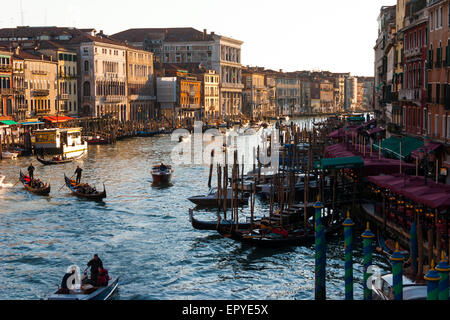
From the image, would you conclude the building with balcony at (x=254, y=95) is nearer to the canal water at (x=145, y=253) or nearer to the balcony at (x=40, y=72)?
the balcony at (x=40, y=72)

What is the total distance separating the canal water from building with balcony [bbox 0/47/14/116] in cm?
1711

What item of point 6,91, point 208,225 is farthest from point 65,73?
point 208,225

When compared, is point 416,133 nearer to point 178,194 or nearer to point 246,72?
point 178,194

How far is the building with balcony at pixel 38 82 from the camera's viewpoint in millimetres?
42688

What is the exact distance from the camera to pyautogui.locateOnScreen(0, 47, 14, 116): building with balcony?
128ft

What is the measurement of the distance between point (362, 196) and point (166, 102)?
162 ft

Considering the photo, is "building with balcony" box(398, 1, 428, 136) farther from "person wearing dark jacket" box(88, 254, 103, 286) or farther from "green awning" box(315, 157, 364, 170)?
"person wearing dark jacket" box(88, 254, 103, 286)

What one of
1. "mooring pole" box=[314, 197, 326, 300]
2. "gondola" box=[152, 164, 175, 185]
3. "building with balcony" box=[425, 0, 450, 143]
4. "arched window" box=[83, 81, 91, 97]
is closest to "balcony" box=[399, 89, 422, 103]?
"building with balcony" box=[425, 0, 450, 143]

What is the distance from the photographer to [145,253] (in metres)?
15.0

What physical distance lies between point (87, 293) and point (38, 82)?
35.4 metres

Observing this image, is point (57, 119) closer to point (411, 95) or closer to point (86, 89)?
point (86, 89)

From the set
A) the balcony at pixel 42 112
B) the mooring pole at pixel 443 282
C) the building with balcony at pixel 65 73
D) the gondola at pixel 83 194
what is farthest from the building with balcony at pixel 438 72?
the building with balcony at pixel 65 73
